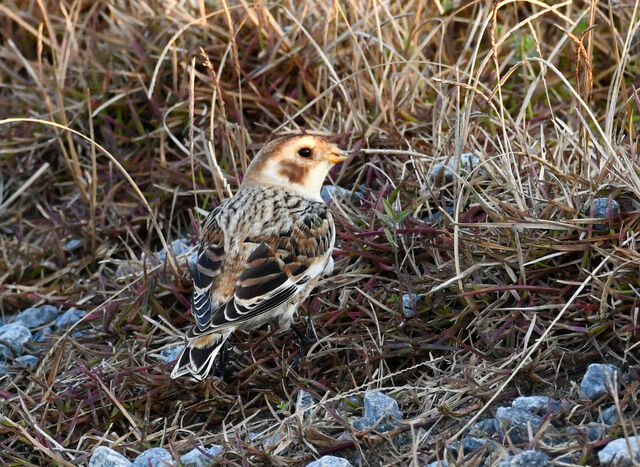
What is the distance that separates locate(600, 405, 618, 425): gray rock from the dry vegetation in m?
0.05

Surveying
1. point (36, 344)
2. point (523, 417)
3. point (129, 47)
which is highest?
point (129, 47)

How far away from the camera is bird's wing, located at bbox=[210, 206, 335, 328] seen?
3486 millimetres

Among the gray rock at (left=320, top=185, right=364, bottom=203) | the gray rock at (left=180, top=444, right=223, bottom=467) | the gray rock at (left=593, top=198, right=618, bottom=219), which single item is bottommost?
the gray rock at (left=180, top=444, right=223, bottom=467)

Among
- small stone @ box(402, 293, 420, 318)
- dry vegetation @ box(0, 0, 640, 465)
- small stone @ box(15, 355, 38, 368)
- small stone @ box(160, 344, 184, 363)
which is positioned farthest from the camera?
small stone @ box(15, 355, 38, 368)

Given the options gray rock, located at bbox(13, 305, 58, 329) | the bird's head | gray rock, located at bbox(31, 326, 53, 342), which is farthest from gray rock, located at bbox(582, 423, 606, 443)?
gray rock, located at bbox(13, 305, 58, 329)

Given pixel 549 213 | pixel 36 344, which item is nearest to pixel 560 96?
pixel 549 213

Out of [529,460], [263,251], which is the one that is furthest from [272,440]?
[529,460]

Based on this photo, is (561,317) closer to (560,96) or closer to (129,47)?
(560,96)

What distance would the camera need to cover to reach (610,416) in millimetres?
2914

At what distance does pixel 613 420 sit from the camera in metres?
2.90

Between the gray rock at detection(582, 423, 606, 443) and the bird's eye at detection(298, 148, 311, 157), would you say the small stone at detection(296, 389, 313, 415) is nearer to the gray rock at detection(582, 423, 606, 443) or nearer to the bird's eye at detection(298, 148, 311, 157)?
the gray rock at detection(582, 423, 606, 443)

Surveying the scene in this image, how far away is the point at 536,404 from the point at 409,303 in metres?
0.85

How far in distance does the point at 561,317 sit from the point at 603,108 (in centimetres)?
210

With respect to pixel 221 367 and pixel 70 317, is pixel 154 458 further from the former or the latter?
pixel 70 317
